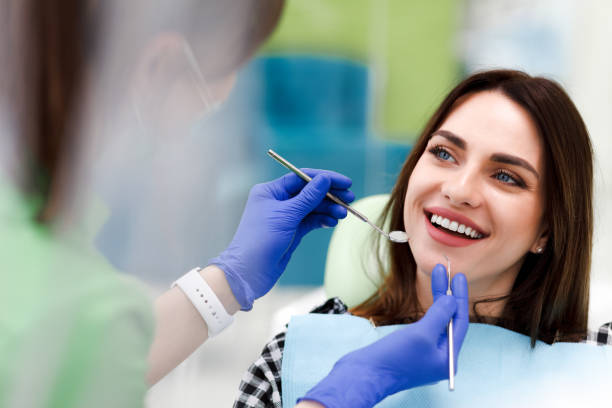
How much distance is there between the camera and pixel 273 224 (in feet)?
3.39

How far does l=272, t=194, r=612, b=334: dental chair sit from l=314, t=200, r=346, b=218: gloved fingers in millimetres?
271

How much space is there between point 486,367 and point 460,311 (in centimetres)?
21

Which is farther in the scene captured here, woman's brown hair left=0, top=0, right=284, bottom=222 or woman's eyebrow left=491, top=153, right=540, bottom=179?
woman's eyebrow left=491, top=153, right=540, bottom=179

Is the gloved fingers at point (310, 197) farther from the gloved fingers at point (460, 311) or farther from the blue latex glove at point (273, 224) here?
the gloved fingers at point (460, 311)

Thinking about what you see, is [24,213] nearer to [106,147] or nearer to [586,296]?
[106,147]

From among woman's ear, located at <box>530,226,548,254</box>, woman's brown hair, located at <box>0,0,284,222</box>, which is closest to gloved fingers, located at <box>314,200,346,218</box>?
woman's ear, located at <box>530,226,548,254</box>

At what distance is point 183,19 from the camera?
1.68 ft

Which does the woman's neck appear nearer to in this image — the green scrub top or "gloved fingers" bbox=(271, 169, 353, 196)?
"gloved fingers" bbox=(271, 169, 353, 196)

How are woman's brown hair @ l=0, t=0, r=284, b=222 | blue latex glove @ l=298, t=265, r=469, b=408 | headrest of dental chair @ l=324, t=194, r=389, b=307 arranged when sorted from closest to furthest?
woman's brown hair @ l=0, t=0, r=284, b=222 < blue latex glove @ l=298, t=265, r=469, b=408 < headrest of dental chair @ l=324, t=194, r=389, b=307

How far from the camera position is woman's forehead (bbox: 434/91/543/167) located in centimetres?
102

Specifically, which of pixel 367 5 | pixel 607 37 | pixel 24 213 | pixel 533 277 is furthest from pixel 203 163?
pixel 607 37

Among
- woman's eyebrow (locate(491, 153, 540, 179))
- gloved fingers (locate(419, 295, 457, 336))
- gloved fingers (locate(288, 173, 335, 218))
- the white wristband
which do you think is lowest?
the white wristband

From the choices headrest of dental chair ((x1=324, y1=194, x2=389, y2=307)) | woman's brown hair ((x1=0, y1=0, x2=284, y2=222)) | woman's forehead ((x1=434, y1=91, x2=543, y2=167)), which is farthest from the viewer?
headrest of dental chair ((x1=324, y1=194, x2=389, y2=307))

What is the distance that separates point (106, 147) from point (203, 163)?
0.32ft
